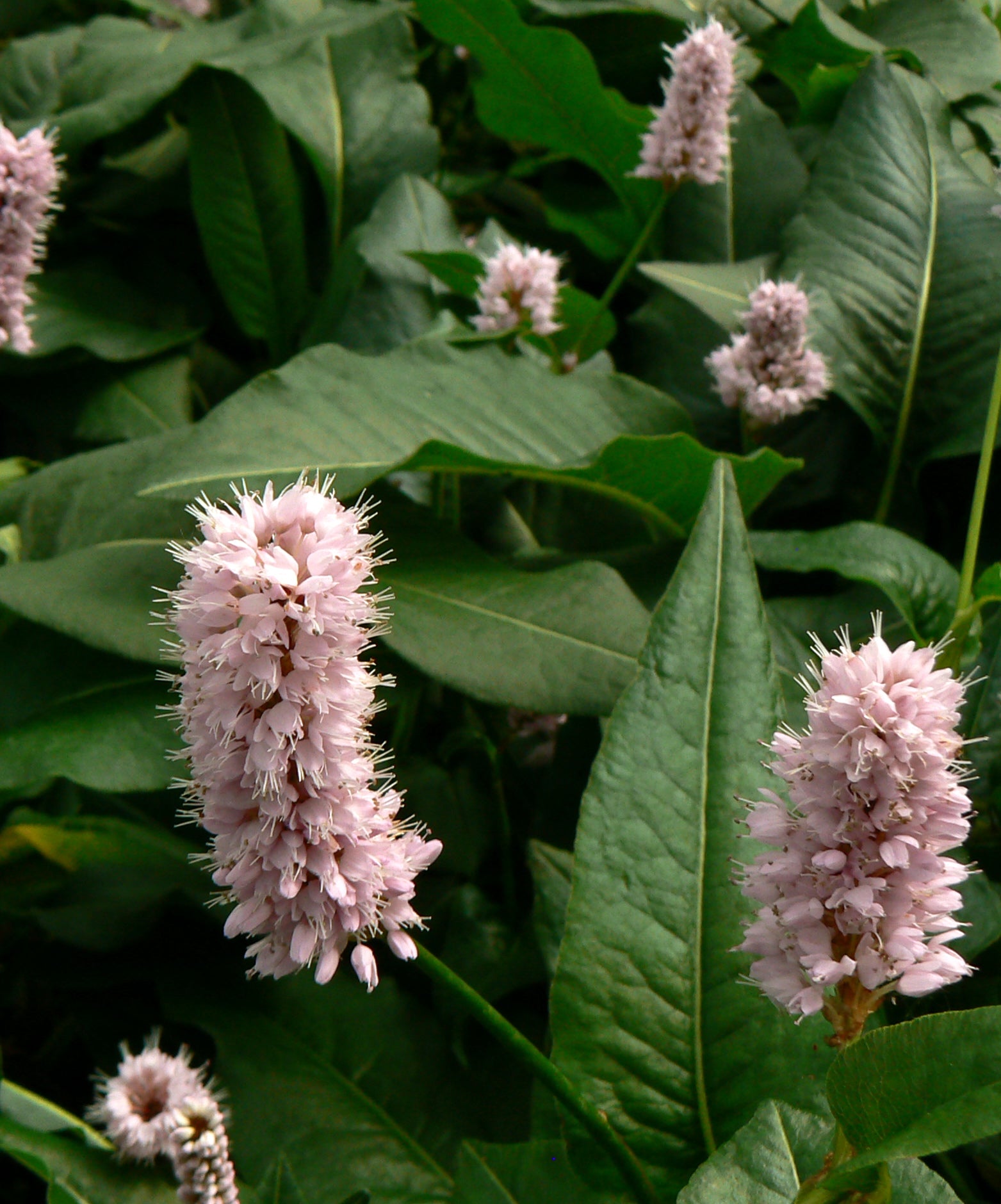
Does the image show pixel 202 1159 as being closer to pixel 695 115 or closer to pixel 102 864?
pixel 102 864

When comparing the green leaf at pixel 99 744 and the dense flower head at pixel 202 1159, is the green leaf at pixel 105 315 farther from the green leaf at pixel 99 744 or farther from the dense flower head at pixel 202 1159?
the dense flower head at pixel 202 1159

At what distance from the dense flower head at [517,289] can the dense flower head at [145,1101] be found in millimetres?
795

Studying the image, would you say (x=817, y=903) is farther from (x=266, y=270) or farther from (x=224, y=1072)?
(x=266, y=270)

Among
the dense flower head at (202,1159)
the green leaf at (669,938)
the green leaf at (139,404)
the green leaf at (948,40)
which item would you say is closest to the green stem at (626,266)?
the green leaf at (948,40)

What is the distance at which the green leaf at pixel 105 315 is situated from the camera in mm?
1506

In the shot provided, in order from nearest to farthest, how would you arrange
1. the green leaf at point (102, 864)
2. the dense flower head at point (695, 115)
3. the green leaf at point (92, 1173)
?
the green leaf at point (92, 1173), the green leaf at point (102, 864), the dense flower head at point (695, 115)

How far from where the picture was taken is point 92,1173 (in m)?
0.86

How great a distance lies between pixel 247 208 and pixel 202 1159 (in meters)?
1.23

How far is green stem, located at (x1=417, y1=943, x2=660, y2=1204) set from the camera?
618 millimetres

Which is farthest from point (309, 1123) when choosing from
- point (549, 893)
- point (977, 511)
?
point (977, 511)

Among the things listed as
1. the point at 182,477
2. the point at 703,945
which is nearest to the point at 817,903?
the point at 703,945

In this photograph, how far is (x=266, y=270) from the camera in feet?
5.27

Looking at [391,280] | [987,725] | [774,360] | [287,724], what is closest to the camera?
[287,724]

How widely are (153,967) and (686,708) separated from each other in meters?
0.64
